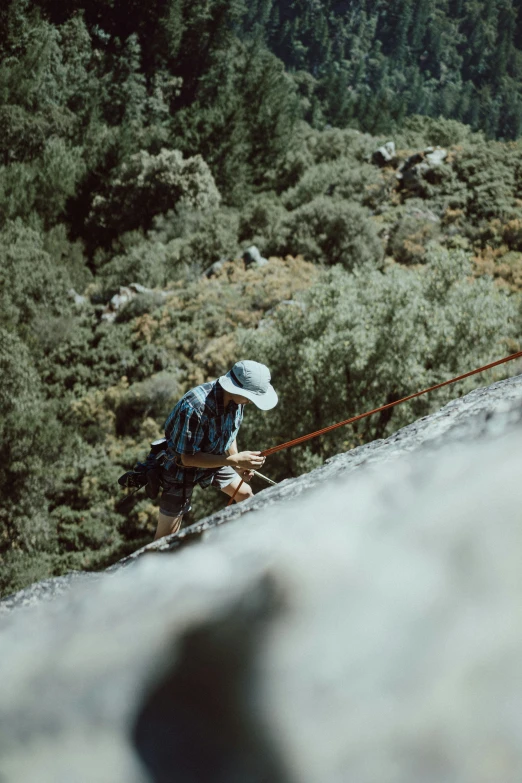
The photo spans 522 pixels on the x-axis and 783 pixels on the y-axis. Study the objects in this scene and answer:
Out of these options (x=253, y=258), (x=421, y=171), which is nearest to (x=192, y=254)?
(x=253, y=258)

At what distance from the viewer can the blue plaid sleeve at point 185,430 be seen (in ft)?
13.6

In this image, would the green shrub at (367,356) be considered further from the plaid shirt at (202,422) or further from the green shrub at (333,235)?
the green shrub at (333,235)

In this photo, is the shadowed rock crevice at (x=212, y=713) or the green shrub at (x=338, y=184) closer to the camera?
the shadowed rock crevice at (x=212, y=713)

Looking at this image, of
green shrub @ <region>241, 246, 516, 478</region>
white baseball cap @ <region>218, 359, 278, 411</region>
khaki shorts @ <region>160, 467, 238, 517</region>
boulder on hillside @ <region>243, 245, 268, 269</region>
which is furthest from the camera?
boulder on hillside @ <region>243, 245, 268, 269</region>

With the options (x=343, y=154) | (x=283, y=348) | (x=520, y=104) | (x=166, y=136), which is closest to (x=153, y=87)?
(x=166, y=136)

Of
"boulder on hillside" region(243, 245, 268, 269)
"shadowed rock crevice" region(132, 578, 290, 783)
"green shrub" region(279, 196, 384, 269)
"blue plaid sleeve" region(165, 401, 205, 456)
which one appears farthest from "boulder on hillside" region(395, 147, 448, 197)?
"shadowed rock crevice" region(132, 578, 290, 783)

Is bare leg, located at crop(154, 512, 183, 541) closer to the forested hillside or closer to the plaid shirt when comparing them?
the plaid shirt

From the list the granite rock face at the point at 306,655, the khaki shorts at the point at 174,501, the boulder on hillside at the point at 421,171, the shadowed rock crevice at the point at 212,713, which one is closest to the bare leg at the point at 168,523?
the khaki shorts at the point at 174,501

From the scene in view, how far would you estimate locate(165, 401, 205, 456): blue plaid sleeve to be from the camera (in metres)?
4.14

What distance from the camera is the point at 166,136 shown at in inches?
1636

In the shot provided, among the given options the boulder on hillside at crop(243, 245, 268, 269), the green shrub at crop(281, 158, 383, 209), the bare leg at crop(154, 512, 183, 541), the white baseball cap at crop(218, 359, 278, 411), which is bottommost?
the boulder on hillside at crop(243, 245, 268, 269)

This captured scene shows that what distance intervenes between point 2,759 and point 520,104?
131m

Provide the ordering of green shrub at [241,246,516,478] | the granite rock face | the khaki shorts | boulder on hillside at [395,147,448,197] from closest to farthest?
the granite rock face, the khaki shorts, green shrub at [241,246,516,478], boulder on hillside at [395,147,448,197]

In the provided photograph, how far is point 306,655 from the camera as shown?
1.74 metres
